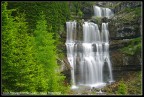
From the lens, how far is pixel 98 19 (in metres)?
48.5

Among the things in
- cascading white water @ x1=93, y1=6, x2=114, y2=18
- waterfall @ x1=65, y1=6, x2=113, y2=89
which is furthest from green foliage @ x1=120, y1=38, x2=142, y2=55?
cascading white water @ x1=93, y1=6, x2=114, y2=18

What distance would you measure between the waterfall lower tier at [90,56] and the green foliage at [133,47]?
2645 mm

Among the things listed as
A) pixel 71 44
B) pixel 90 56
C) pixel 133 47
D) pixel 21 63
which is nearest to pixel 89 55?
pixel 90 56

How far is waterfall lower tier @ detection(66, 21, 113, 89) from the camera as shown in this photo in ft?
142

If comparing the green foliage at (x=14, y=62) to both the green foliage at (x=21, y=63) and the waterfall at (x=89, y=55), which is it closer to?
the green foliage at (x=21, y=63)

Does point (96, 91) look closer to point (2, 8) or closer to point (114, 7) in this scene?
point (2, 8)

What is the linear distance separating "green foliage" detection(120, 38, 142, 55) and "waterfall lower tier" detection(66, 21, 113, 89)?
2.65 meters

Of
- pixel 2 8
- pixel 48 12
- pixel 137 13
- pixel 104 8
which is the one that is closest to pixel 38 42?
pixel 2 8

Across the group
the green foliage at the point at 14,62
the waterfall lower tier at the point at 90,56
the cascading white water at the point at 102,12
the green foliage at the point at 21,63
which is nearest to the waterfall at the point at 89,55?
the waterfall lower tier at the point at 90,56

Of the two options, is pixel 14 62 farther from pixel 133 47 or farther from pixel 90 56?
pixel 133 47

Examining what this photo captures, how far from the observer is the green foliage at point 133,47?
4450 centimetres

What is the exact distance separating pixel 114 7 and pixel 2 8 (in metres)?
32.8

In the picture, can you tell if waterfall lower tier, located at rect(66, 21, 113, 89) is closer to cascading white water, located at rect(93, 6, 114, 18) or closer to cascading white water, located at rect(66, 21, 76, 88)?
cascading white water, located at rect(66, 21, 76, 88)

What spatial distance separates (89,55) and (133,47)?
19.5 feet
